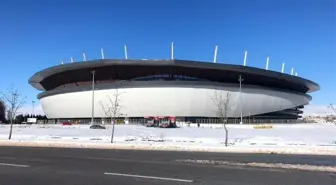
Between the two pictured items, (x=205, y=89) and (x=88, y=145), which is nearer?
(x=88, y=145)

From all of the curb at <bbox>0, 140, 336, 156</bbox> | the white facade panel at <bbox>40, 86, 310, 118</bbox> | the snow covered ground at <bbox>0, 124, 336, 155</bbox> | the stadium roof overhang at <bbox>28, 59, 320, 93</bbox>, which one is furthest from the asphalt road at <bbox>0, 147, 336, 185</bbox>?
the white facade panel at <bbox>40, 86, 310, 118</bbox>

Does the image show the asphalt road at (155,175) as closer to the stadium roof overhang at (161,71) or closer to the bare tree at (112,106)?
the stadium roof overhang at (161,71)

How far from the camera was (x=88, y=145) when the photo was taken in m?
24.9

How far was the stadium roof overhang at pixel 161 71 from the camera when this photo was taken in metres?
73.4

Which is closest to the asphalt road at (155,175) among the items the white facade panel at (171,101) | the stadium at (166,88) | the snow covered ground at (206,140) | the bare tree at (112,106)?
the snow covered ground at (206,140)

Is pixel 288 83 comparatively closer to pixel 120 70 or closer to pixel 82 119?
pixel 120 70

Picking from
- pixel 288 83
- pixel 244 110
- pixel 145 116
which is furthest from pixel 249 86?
pixel 145 116

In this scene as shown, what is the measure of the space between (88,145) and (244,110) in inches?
2417

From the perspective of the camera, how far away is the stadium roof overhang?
241ft

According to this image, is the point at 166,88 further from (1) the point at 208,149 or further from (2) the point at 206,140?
(1) the point at 208,149

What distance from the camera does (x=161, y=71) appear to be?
77312 millimetres

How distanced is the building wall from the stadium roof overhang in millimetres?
1965

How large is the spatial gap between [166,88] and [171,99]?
8.17 ft

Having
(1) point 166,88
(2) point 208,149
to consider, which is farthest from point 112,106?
(2) point 208,149
